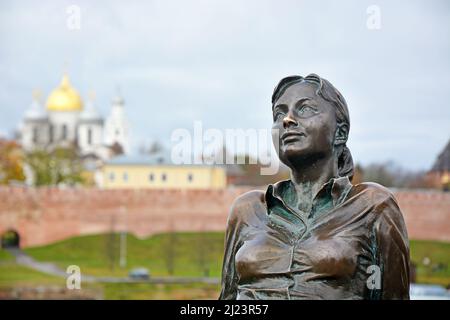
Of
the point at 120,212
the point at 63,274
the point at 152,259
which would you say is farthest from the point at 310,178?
the point at 120,212

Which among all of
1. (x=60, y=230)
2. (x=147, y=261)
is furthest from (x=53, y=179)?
(x=147, y=261)

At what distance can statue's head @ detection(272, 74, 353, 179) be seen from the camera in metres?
4.09

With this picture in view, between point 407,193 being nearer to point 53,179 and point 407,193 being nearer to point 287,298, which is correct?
point 53,179

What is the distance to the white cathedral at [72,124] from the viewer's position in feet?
263

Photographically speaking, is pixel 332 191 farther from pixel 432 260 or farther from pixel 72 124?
pixel 72 124

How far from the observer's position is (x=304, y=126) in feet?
13.4

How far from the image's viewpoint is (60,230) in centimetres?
4953

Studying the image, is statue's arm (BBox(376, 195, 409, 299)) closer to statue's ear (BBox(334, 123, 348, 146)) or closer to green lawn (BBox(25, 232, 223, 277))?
statue's ear (BBox(334, 123, 348, 146))

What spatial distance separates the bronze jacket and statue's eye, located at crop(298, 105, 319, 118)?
0.24m

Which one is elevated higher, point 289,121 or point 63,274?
point 289,121

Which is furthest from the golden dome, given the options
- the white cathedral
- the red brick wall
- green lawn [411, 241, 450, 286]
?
green lawn [411, 241, 450, 286]

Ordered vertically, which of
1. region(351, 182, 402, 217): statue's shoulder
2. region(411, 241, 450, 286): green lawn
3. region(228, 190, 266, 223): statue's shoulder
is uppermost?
region(351, 182, 402, 217): statue's shoulder

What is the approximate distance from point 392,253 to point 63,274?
36306 millimetres
